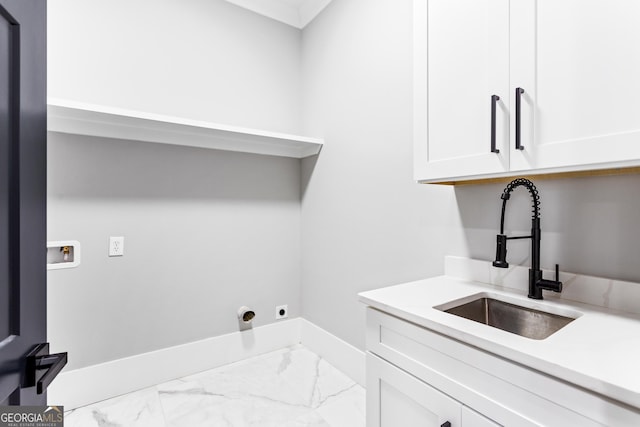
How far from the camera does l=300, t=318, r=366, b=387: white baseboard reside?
207 centimetres

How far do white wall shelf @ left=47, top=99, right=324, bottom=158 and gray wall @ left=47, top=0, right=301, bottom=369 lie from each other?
3.1 inches

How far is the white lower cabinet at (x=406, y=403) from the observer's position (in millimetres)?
912

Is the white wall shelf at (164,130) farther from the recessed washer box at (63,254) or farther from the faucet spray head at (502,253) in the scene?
the faucet spray head at (502,253)

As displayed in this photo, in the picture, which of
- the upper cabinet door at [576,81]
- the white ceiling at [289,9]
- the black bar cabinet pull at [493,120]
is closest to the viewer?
the upper cabinet door at [576,81]

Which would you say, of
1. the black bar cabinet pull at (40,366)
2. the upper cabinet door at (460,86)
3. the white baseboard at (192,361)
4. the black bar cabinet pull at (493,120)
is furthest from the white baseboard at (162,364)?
the black bar cabinet pull at (493,120)

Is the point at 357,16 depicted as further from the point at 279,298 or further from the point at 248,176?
the point at 279,298

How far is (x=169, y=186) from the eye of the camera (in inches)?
85.2

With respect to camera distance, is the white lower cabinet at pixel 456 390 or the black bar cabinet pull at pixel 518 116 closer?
the white lower cabinet at pixel 456 390

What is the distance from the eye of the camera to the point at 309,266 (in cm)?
261

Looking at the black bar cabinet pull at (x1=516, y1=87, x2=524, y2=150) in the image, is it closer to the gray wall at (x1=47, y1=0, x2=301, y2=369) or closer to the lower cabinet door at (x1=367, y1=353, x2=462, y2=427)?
the lower cabinet door at (x1=367, y1=353, x2=462, y2=427)

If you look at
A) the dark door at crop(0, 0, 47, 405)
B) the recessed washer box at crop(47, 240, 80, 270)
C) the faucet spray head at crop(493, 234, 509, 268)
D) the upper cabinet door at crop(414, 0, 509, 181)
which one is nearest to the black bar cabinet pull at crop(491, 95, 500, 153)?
the upper cabinet door at crop(414, 0, 509, 181)

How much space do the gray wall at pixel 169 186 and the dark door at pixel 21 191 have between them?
1343 millimetres

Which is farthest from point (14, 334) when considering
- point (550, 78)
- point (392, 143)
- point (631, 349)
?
point (392, 143)

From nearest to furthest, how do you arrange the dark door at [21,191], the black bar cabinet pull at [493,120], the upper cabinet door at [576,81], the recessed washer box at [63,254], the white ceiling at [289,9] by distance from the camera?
the dark door at [21,191], the upper cabinet door at [576,81], the black bar cabinet pull at [493,120], the recessed washer box at [63,254], the white ceiling at [289,9]
